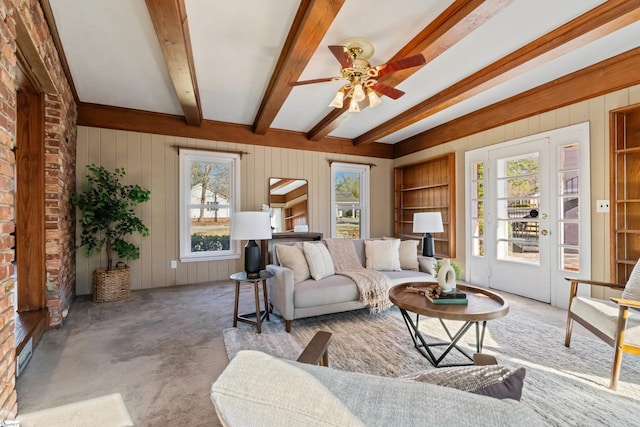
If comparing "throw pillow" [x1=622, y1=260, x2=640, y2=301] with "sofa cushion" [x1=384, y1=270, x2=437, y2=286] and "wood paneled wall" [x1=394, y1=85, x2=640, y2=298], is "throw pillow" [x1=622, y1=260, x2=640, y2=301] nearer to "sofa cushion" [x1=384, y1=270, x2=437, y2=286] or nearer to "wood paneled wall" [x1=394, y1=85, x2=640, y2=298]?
"wood paneled wall" [x1=394, y1=85, x2=640, y2=298]

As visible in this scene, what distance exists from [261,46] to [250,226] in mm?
1694

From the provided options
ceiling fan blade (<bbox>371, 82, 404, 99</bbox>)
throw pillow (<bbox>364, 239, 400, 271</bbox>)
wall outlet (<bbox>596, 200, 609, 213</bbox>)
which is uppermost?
ceiling fan blade (<bbox>371, 82, 404, 99</bbox>)

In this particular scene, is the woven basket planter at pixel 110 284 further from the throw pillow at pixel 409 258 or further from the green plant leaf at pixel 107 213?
the throw pillow at pixel 409 258

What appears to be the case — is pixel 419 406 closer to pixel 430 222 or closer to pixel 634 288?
pixel 634 288

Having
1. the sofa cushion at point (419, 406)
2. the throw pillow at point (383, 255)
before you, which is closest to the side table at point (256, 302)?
the throw pillow at point (383, 255)

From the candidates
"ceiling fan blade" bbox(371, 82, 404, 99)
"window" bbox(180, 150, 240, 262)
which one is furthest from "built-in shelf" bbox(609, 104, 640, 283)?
"window" bbox(180, 150, 240, 262)

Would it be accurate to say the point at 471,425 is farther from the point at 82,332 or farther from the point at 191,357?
the point at 82,332

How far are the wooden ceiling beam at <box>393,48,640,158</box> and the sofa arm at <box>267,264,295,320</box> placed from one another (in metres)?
3.66

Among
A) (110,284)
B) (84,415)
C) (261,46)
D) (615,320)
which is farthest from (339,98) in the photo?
(110,284)

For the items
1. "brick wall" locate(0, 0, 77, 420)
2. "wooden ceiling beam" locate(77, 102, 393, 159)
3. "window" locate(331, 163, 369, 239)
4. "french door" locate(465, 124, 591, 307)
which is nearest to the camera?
"brick wall" locate(0, 0, 77, 420)

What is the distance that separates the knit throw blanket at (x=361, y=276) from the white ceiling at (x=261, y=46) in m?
1.99

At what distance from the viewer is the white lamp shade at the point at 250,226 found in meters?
2.74

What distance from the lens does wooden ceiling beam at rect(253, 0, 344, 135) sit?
80.4 inches

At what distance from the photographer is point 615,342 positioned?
181 centimetres
